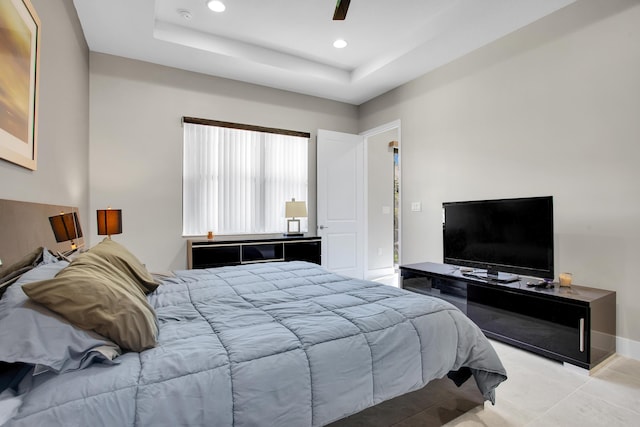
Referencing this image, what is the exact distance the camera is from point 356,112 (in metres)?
5.44

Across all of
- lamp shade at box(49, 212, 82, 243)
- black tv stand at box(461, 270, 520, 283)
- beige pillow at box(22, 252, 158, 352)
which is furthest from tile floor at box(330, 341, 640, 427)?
lamp shade at box(49, 212, 82, 243)

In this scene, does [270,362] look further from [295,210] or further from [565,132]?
[295,210]

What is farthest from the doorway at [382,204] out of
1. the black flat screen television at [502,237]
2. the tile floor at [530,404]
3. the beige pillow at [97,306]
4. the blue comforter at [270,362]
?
the beige pillow at [97,306]

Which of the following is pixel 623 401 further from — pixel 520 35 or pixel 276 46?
pixel 276 46

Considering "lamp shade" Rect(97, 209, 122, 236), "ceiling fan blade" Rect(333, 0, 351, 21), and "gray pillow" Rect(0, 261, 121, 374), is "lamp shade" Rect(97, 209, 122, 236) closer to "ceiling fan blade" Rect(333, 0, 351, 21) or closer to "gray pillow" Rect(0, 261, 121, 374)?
"gray pillow" Rect(0, 261, 121, 374)

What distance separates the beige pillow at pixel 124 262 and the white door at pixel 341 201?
2989 mm

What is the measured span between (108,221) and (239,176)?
5.64 ft

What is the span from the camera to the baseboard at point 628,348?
8.09 feet

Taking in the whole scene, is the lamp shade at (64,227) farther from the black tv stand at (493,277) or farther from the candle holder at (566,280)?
the candle holder at (566,280)

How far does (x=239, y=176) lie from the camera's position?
4.38 meters

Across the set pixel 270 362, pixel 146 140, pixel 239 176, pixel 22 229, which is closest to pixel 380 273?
pixel 239 176

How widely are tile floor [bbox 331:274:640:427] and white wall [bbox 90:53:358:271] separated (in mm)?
3135

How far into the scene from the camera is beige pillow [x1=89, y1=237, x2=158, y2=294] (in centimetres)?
182

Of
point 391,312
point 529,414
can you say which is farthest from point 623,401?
point 391,312
